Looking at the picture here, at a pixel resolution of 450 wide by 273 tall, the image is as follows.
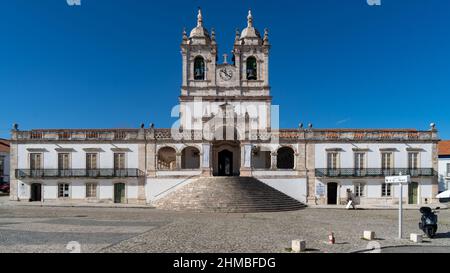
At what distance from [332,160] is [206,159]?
9.65 metres

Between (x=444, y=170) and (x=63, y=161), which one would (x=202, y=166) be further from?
(x=444, y=170)

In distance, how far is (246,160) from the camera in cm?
2589

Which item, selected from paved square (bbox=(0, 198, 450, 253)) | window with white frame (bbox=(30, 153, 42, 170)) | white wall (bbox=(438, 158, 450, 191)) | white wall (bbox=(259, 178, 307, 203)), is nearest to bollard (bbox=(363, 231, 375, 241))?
paved square (bbox=(0, 198, 450, 253))

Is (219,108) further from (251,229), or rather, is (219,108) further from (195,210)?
(251,229)

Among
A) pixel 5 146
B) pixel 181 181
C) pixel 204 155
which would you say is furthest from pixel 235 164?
pixel 5 146

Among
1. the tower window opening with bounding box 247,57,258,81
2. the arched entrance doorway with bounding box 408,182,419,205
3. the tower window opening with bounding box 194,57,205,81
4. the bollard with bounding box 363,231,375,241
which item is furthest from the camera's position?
the tower window opening with bounding box 247,57,258,81

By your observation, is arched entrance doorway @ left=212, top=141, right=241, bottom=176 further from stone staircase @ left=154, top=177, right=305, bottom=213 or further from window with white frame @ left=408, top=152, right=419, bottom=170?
window with white frame @ left=408, top=152, right=419, bottom=170

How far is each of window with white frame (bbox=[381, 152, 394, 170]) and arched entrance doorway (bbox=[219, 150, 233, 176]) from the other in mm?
11820

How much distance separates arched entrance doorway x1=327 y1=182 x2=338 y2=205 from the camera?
2600 centimetres

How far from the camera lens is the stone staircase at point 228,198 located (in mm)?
20672

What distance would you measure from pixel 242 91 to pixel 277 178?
838cm

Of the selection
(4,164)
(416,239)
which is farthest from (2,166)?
(416,239)

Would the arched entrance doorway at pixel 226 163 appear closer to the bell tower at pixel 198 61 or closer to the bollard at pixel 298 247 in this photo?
the bell tower at pixel 198 61

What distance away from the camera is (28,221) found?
49.5 feet
